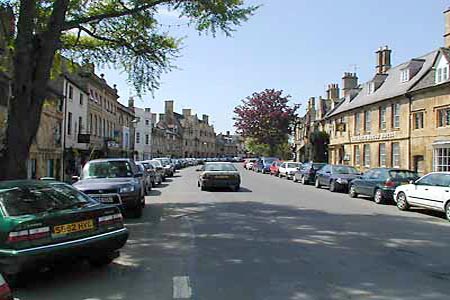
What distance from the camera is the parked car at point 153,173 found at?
90.5 feet

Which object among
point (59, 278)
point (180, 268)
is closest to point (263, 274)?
point (180, 268)

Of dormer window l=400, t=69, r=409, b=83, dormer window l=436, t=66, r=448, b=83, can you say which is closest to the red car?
dormer window l=400, t=69, r=409, b=83

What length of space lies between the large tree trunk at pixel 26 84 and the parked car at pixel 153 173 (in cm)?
1369

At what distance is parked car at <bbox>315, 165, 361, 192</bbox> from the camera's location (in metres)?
25.1

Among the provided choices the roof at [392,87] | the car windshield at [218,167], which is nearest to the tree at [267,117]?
the roof at [392,87]

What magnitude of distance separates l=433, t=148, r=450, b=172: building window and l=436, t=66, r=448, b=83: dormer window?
175 inches

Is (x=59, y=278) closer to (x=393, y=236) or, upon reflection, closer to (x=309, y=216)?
(x=393, y=236)

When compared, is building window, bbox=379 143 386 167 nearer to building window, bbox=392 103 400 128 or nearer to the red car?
building window, bbox=392 103 400 128

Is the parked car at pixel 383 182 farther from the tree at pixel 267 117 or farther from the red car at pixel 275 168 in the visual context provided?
the tree at pixel 267 117

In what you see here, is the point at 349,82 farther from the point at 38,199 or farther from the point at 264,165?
the point at 38,199

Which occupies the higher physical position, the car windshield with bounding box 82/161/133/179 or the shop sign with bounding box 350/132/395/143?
the shop sign with bounding box 350/132/395/143

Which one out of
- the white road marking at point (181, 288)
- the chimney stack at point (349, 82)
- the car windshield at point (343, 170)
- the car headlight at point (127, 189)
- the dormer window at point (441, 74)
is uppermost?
the chimney stack at point (349, 82)

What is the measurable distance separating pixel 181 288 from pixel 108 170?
9.00m

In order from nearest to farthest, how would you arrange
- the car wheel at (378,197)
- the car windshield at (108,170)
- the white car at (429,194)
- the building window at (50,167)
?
the car windshield at (108,170) < the white car at (429,194) < the car wheel at (378,197) < the building window at (50,167)
